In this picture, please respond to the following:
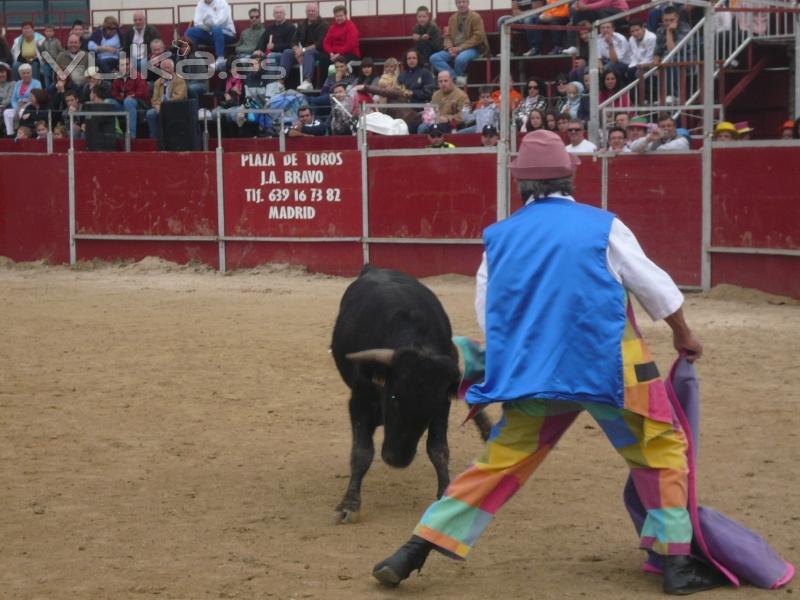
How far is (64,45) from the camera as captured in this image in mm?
22656

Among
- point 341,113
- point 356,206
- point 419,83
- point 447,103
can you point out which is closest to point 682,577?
point 356,206

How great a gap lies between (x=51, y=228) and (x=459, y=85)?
5.48 m

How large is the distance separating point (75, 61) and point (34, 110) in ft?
3.61

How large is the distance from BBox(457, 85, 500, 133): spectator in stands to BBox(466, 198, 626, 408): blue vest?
11507mm

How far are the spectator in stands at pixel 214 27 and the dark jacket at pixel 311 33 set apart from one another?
4.63ft

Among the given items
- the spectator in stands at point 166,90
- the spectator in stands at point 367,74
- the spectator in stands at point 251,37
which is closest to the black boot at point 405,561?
the spectator in stands at point 367,74

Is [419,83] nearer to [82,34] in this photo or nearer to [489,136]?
[489,136]

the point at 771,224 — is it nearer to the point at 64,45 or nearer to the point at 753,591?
the point at 753,591

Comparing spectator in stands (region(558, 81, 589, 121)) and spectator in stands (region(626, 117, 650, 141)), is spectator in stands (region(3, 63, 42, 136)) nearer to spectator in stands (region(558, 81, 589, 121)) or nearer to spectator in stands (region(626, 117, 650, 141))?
spectator in stands (region(558, 81, 589, 121))

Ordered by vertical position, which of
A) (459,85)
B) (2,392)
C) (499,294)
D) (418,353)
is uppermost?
(459,85)

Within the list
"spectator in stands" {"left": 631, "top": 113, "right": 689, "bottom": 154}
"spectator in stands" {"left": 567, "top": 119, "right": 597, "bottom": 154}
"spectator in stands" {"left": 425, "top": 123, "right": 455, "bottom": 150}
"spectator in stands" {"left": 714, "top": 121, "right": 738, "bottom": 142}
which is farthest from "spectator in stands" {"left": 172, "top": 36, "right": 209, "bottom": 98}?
"spectator in stands" {"left": 714, "top": 121, "right": 738, "bottom": 142}

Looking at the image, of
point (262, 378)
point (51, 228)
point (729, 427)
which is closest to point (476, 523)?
point (729, 427)

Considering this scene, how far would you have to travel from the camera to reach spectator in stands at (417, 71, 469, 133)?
640 inches

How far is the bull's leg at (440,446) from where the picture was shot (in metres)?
5.64
